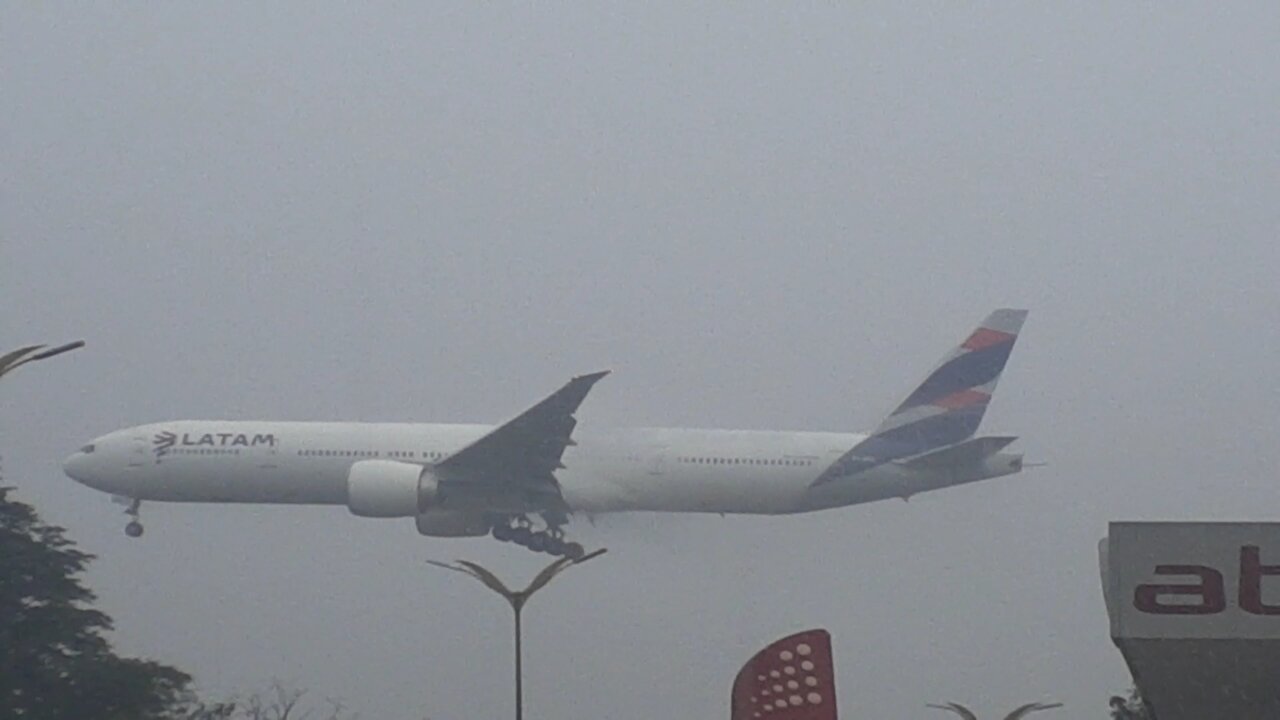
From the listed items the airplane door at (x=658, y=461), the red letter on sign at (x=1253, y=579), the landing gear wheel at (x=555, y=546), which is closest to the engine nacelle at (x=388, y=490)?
the landing gear wheel at (x=555, y=546)

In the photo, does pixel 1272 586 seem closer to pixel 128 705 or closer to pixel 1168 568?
pixel 1168 568

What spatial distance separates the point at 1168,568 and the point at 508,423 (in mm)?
30439

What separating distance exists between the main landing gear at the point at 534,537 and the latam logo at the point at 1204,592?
26.2 m

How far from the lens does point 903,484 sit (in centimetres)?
4375

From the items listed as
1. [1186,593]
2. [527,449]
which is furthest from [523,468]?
[1186,593]

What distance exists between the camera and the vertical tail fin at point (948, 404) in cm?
4422

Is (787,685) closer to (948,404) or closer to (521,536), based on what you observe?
(521,536)

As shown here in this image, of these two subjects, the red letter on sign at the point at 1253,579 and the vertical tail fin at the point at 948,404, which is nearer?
the red letter on sign at the point at 1253,579

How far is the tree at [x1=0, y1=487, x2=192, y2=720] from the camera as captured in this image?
2777cm

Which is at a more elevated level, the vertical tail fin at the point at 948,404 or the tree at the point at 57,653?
the vertical tail fin at the point at 948,404

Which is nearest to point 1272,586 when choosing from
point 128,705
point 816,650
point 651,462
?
point 816,650

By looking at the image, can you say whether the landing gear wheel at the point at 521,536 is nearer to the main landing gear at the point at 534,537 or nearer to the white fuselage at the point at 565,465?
the main landing gear at the point at 534,537

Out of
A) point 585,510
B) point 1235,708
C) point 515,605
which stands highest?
point 585,510

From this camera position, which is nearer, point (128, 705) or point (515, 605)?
point (128, 705)
